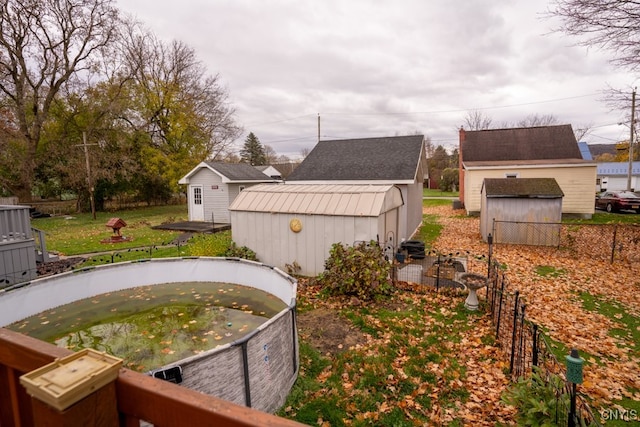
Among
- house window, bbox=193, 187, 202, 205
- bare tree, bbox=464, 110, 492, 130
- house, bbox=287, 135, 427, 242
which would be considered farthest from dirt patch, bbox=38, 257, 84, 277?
bare tree, bbox=464, 110, 492, 130

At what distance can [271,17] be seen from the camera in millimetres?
14516

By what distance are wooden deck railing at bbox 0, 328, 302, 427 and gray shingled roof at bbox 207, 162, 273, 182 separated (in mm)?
20610

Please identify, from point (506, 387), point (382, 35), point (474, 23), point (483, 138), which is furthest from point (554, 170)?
point (506, 387)

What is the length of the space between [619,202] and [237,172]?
2597cm

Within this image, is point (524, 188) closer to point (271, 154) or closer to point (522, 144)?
point (522, 144)

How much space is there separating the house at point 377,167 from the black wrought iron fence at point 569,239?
3916mm

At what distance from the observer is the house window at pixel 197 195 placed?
22391mm

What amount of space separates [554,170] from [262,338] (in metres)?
23.1

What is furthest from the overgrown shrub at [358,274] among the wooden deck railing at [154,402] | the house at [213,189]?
the house at [213,189]

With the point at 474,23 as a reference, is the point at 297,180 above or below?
below

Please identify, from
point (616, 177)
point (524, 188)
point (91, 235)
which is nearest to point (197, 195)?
point (91, 235)

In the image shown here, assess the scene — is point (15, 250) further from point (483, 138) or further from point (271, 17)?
point (483, 138)

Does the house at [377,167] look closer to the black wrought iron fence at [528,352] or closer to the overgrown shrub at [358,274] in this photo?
the overgrown shrub at [358,274]

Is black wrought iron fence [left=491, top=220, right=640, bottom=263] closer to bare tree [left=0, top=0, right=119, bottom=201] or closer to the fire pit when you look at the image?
the fire pit
